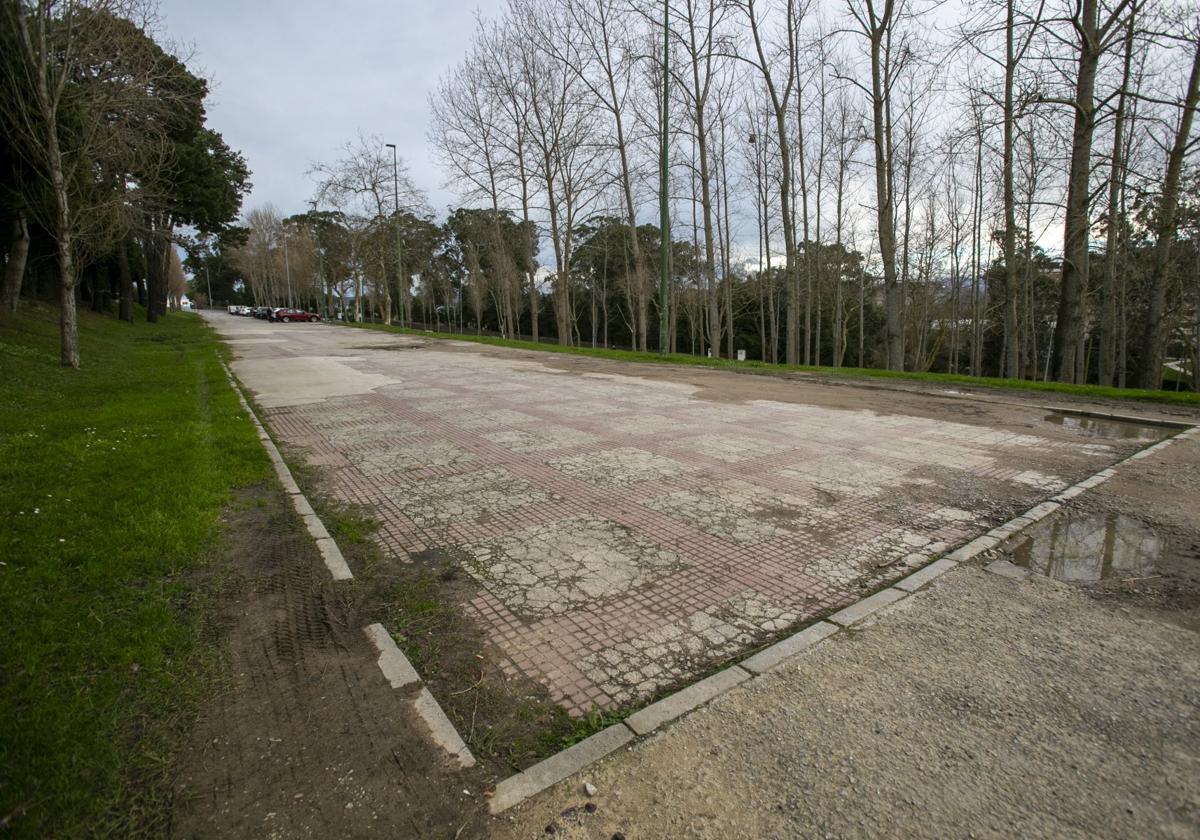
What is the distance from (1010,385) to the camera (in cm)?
1308

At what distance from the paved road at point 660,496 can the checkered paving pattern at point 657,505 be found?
0.06ft

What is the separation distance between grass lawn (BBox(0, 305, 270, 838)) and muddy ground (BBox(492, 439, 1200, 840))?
148 cm

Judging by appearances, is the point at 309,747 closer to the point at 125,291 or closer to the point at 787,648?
the point at 787,648

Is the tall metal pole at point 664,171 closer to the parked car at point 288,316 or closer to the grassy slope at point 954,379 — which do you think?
the grassy slope at point 954,379

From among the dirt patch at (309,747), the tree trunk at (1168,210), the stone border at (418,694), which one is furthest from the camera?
the tree trunk at (1168,210)

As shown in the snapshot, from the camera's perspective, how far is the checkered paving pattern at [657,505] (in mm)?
3297

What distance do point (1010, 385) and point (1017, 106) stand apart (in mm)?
5792

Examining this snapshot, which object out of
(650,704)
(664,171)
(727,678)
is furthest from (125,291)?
(727,678)

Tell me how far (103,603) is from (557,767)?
2856 millimetres

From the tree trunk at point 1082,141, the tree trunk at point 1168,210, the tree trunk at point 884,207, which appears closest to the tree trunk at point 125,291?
the tree trunk at point 884,207

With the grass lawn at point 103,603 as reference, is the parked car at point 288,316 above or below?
above

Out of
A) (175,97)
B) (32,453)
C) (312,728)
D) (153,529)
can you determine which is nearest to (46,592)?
(153,529)

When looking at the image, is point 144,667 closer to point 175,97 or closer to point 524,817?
point 524,817

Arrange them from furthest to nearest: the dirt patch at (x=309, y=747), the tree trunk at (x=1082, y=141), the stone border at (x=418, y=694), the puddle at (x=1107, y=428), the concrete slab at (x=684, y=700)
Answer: the tree trunk at (x=1082, y=141) < the puddle at (x=1107, y=428) < the concrete slab at (x=684, y=700) < the stone border at (x=418, y=694) < the dirt patch at (x=309, y=747)
